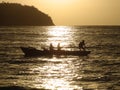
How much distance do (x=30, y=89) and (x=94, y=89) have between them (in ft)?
17.5

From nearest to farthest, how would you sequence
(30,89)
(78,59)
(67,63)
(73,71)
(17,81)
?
(30,89), (17,81), (73,71), (67,63), (78,59)

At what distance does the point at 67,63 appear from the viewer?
54188 mm

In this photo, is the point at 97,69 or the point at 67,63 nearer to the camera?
the point at 97,69

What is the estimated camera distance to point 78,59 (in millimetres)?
58906

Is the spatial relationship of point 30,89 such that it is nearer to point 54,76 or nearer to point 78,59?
point 54,76

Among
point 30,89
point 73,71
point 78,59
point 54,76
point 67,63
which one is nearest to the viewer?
point 30,89

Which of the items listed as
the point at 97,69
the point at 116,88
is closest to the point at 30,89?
the point at 116,88

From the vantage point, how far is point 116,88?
112ft

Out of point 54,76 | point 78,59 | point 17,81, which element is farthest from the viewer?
point 78,59

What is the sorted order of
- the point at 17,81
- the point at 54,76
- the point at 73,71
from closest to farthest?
1. the point at 17,81
2. the point at 54,76
3. the point at 73,71

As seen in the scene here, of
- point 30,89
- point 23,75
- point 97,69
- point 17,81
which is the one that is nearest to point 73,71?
point 97,69

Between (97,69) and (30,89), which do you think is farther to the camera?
(97,69)

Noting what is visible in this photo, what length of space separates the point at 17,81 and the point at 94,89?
7.88 m

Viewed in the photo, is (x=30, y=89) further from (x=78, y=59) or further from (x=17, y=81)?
(x=78, y=59)
